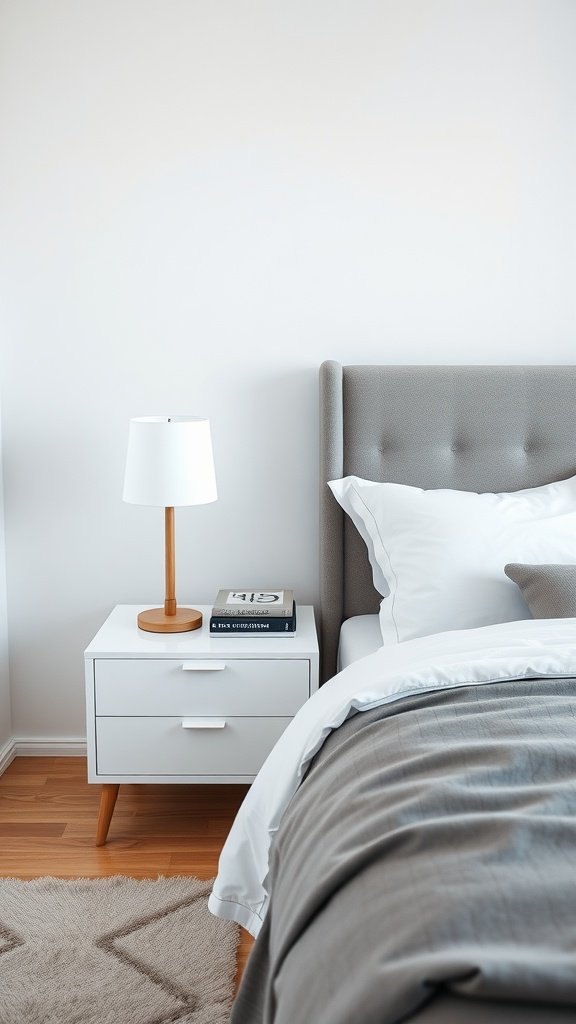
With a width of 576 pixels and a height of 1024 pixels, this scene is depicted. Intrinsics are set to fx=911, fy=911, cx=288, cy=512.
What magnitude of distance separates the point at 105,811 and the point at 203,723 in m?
0.34

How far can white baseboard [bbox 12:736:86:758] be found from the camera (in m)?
2.88

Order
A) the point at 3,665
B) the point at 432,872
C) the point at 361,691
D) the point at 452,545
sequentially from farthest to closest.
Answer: the point at 3,665 → the point at 452,545 → the point at 361,691 → the point at 432,872

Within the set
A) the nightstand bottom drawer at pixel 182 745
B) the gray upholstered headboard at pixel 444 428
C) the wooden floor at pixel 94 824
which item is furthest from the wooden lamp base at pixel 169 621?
the wooden floor at pixel 94 824

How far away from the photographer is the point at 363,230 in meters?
2.66

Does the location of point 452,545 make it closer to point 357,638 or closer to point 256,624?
point 357,638

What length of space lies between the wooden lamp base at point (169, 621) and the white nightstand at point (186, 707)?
90 millimetres

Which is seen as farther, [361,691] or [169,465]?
[169,465]

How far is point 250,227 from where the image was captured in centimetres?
266

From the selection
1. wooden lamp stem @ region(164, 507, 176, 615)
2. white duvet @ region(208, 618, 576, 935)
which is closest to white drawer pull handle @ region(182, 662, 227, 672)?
wooden lamp stem @ region(164, 507, 176, 615)

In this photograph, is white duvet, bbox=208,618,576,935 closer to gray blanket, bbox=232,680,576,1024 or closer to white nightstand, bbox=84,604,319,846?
gray blanket, bbox=232,680,576,1024

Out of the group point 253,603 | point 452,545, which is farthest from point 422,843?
point 253,603

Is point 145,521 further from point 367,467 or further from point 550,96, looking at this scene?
point 550,96

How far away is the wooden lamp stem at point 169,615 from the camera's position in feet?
8.13

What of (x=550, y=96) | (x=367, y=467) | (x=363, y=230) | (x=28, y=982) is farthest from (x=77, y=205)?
(x=28, y=982)
